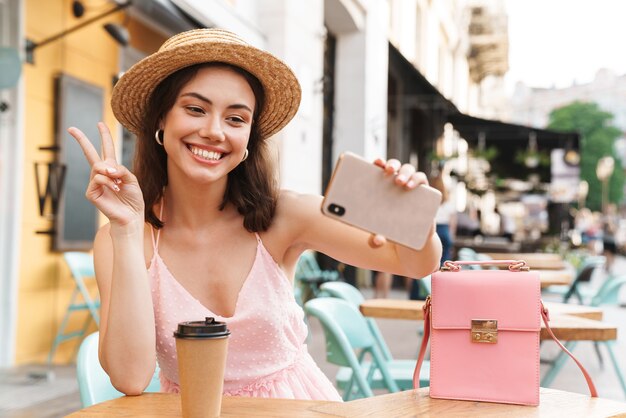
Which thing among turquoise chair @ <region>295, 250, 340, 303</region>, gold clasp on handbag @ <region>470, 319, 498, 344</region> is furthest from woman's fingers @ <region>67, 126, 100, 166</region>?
turquoise chair @ <region>295, 250, 340, 303</region>

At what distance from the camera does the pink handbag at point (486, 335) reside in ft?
4.70

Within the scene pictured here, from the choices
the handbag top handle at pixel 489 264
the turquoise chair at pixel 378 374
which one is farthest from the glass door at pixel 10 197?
the handbag top handle at pixel 489 264

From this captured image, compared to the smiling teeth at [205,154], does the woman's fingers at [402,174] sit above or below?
below

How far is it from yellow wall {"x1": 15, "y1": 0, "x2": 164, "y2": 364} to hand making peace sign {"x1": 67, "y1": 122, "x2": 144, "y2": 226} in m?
3.93

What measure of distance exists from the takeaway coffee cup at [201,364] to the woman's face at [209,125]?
527 millimetres

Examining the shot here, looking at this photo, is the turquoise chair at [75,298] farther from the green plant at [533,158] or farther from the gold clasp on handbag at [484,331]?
the green plant at [533,158]

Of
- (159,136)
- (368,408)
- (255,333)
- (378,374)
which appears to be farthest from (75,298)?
(368,408)

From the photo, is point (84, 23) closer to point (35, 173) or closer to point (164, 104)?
point (35, 173)

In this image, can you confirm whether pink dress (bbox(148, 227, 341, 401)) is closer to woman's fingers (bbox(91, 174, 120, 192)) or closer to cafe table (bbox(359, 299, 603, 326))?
woman's fingers (bbox(91, 174, 120, 192))

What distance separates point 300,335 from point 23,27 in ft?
13.2

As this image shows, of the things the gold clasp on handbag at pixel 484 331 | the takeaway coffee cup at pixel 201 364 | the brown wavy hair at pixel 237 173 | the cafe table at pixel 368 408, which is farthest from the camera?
the brown wavy hair at pixel 237 173

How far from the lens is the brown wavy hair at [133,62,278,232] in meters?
1.83

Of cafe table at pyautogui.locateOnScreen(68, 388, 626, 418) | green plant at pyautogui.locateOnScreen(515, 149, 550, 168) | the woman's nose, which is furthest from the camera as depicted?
green plant at pyautogui.locateOnScreen(515, 149, 550, 168)

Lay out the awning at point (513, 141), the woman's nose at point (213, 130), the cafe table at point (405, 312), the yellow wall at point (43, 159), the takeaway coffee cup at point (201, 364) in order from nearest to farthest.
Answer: the takeaway coffee cup at point (201, 364)
the woman's nose at point (213, 130)
the cafe table at point (405, 312)
the yellow wall at point (43, 159)
the awning at point (513, 141)
